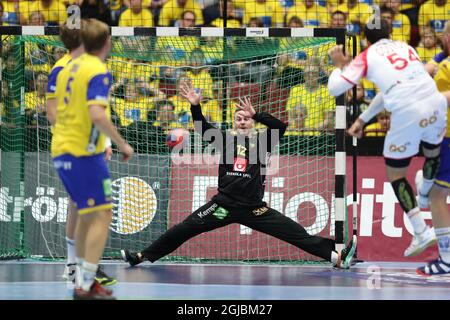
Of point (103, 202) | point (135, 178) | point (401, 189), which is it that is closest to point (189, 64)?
point (135, 178)

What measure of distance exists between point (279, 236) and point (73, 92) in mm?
3853

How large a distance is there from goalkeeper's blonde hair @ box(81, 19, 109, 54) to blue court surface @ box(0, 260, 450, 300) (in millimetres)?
2129

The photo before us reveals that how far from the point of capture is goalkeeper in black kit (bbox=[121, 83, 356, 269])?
9.80m

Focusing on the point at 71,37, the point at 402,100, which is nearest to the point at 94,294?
the point at 71,37

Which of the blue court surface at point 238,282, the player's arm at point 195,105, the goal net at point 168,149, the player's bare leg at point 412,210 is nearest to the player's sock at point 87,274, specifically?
the blue court surface at point 238,282

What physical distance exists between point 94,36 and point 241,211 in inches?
143

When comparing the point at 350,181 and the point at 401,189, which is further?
the point at 350,181

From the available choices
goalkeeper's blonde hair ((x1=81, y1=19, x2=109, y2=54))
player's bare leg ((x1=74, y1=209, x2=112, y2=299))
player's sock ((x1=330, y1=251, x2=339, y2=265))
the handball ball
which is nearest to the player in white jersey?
player's sock ((x1=330, y1=251, x2=339, y2=265))

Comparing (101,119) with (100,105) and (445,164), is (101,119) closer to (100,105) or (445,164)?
(100,105)

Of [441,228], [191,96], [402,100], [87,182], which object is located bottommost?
[441,228]

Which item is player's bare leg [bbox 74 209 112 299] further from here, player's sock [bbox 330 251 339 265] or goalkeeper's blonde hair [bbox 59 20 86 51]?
player's sock [bbox 330 251 339 265]

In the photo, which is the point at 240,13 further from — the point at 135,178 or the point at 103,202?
the point at 103,202

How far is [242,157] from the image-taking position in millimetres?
10078

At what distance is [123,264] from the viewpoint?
10289mm
